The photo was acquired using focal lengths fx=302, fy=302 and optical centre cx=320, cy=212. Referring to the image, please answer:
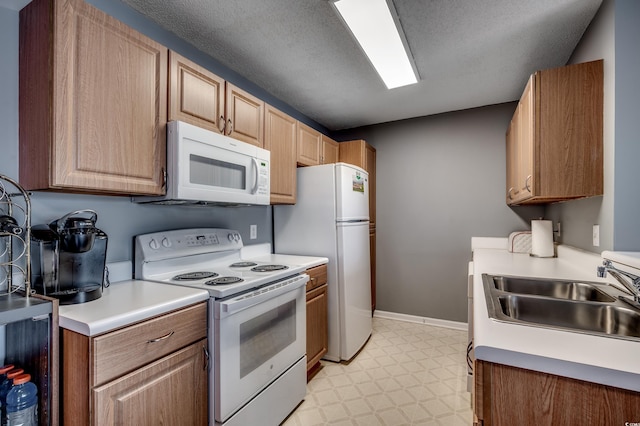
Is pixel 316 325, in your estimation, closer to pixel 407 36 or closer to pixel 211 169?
pixel 211 169

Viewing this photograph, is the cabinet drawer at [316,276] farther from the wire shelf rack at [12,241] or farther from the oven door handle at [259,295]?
the wire shelf rack at [12,241]

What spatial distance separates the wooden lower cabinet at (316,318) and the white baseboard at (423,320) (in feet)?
4.32

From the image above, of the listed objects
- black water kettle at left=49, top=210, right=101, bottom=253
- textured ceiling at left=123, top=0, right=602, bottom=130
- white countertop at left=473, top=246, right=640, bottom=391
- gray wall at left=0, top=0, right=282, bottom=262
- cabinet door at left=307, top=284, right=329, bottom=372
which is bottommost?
cabinet door at left=307, top=284, right=329, bottom=372

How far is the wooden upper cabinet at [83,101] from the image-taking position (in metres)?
1.17

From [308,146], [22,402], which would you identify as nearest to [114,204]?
[22,402]

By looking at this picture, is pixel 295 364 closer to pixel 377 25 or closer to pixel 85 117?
pixel 85 117

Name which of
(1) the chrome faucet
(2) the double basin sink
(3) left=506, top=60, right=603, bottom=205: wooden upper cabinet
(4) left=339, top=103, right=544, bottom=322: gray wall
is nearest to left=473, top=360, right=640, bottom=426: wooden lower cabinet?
(2) the double basin sink

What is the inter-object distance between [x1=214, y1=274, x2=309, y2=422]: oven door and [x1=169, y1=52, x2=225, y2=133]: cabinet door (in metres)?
1.02

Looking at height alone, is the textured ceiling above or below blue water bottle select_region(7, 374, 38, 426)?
above

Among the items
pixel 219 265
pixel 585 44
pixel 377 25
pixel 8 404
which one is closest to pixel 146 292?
pixel 8 404

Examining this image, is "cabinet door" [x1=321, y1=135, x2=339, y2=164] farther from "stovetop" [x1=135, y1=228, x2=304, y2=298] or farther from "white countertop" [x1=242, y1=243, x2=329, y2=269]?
"stovetop" [x1=135, y1=228, x2=304, y2=298]

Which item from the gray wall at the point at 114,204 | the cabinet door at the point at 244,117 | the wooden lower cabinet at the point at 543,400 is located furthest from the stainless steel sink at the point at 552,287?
the gray wall at the point at 114,204

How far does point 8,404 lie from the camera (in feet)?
3.32

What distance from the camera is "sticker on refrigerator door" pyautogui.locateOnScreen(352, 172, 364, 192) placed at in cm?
276
